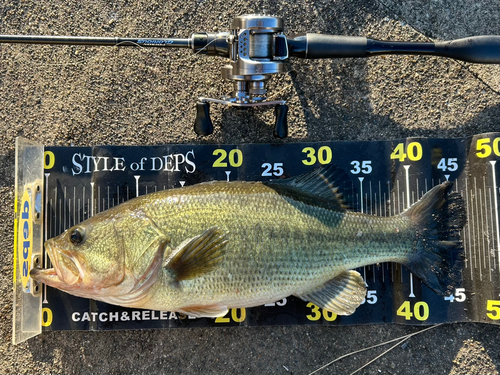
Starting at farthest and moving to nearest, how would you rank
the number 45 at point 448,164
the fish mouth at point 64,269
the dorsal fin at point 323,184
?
1. the number 45 at point 448,164
2. the dorsal fin at point 323,184
3. the fish mouth at point 64,269

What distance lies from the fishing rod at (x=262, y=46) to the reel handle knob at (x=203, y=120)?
13 cm

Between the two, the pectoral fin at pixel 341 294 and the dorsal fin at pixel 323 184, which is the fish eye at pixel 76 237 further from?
the pectoral fin at pixel 341 294

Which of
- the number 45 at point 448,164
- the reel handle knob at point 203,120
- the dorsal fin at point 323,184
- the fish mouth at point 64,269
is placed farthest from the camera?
the number 45 at point 448,164

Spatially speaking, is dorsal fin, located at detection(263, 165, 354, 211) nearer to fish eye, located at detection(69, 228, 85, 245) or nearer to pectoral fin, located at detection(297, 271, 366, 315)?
pectoral fin, located at detection(297, 271, 366, 315)

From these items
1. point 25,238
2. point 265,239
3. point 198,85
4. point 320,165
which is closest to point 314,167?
point 320,165

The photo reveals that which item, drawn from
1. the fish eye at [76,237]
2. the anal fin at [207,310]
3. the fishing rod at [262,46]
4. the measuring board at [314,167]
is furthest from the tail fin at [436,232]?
the fish eye at [76,237]

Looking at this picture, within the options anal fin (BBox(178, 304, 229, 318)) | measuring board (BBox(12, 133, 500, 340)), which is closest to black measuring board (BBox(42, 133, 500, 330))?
measuring board (BBox(12, 133, 500, 340))

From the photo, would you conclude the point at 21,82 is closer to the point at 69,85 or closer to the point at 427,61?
the point at 69,85

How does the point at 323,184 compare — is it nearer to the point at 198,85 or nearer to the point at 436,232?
the point at 436,232

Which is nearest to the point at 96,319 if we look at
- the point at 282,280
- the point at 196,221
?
the point at 196,221

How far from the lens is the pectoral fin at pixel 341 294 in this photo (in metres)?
2.08

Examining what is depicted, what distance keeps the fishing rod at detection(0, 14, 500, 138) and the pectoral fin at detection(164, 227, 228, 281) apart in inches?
29.9

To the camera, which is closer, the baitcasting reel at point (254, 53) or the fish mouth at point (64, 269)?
the fish mouth at point (64, 269)

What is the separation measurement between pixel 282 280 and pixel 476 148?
145 cm
